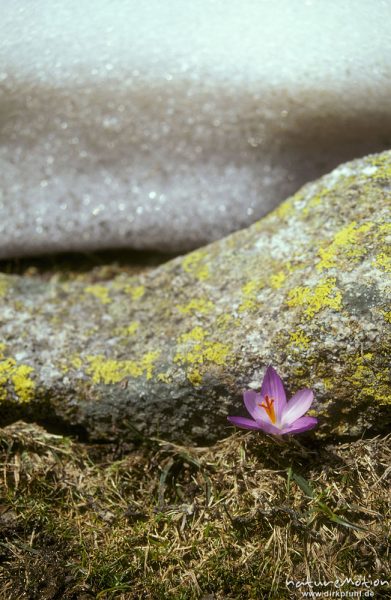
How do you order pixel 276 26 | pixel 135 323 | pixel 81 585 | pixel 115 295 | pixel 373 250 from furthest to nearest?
pixel 276 26 → pixel 115 295 → pixel 135 323 → pixel 373 250 → pixel 81 585

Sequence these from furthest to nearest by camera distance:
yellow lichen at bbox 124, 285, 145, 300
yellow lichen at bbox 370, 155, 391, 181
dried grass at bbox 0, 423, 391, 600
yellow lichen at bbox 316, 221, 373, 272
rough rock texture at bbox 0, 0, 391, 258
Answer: rough rock texture at bbox 0, 0, 391, 258, yellow lichen at bbox 124, 285, 145, 300, yellow lichen at bbox 370, 155, 391, 181, yellow lichen at bbox 316, 221, 373, 272, dried grass at bbox 0, 423, 391, 600

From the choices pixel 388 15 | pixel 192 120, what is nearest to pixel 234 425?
pixel 192 120

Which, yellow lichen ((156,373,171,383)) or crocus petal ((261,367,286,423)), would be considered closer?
crocus petal ((261,367,286,423))

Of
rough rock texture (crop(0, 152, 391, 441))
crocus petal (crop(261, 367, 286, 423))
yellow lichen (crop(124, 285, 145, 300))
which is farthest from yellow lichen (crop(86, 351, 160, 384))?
crocus petal (crop(261, 367, 286, 423))

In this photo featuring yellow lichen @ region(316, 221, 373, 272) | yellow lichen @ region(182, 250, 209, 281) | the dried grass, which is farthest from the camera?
yellow lichen @ region(182, 250, 209, 281)

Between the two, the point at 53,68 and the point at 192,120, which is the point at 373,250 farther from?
the point at 53,68

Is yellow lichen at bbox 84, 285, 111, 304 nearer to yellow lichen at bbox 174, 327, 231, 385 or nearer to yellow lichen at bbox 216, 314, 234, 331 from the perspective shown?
yellow lichen at bbox 174, 327, 231, 385

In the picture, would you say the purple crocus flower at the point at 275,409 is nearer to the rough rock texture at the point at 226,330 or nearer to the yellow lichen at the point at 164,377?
the rough rock texture at the point at 226,330
